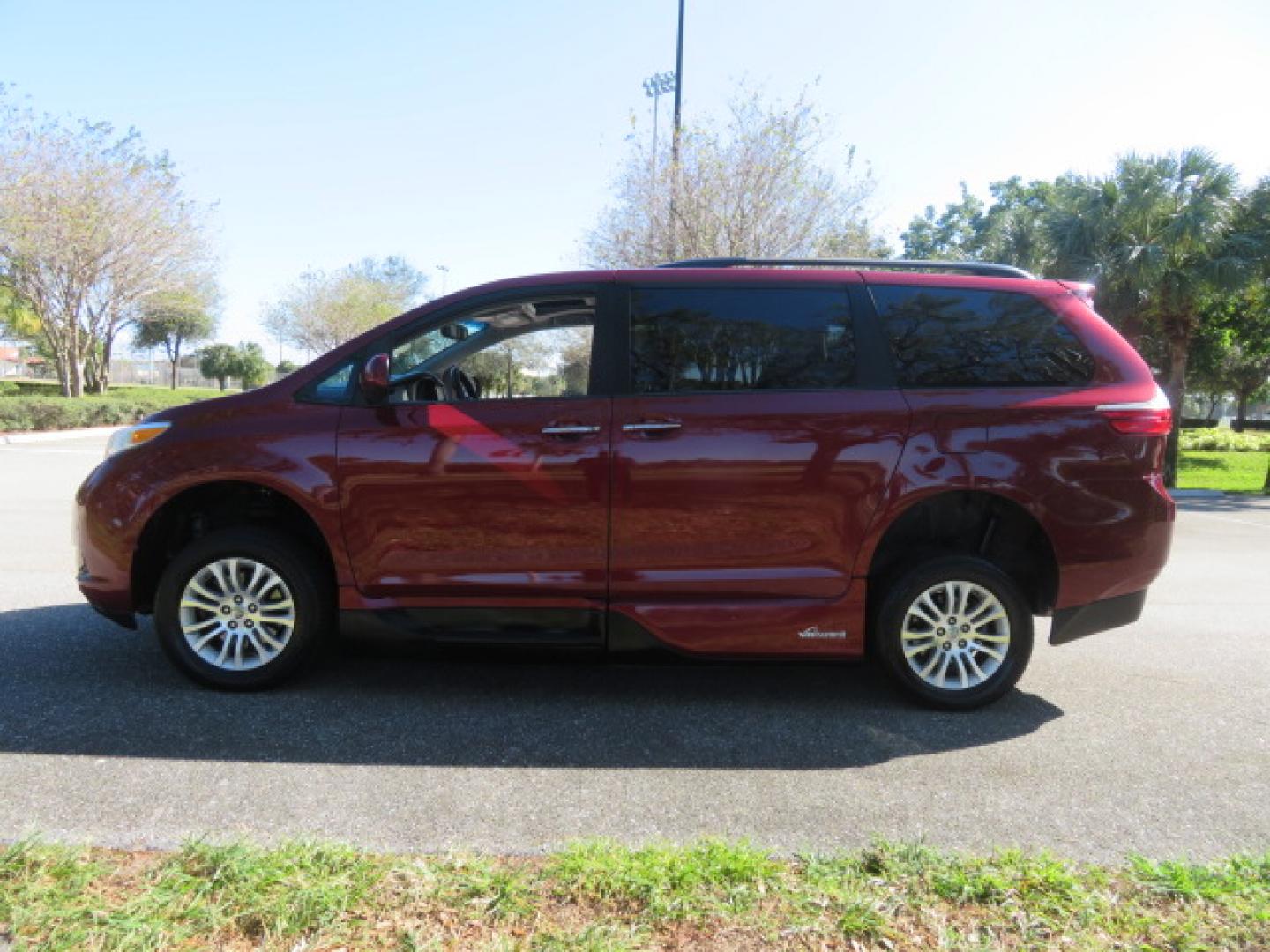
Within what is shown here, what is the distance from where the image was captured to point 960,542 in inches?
169

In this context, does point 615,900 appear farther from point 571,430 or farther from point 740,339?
point 740,339

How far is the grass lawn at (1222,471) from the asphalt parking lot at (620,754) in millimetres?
20558

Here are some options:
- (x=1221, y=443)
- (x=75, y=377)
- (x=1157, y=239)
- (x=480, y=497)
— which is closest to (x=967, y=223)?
(x=1221, y=443)

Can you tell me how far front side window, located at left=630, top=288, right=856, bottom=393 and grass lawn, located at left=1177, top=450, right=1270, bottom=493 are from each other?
21217 mm

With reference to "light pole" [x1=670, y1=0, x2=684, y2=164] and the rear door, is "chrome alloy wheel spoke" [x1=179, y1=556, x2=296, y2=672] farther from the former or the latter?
"light pole" [x1=670, y1=0, x2=684, y2=164]

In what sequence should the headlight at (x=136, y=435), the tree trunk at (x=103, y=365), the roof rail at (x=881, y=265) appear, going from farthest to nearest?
the tree trunk at (x=103, y=365), the roof rail at (x=881, y=265), the headlight at (x=136, y=435)

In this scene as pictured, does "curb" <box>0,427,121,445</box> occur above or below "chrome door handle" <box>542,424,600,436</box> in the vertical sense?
below

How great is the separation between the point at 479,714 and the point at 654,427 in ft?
4.86

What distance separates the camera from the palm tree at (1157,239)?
20938mm

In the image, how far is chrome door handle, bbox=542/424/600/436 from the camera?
3924 millimetres

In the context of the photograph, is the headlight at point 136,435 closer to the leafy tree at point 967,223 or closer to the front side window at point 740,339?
the front side window at point 740,339

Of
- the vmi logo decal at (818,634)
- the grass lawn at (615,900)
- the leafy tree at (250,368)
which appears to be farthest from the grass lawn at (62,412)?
the leafy tree at (250,368)

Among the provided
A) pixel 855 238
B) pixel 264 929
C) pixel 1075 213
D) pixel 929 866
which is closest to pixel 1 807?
pixel 264 929

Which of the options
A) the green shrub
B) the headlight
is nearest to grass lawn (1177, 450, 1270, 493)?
the green shrub
